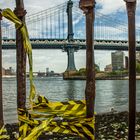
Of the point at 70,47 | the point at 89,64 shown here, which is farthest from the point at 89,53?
the point at 70,47

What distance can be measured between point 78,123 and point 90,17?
6.72 ft

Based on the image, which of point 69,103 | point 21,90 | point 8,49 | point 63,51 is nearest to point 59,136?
point 21,90

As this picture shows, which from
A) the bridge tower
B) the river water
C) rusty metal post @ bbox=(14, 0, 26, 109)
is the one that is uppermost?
the bridge tower

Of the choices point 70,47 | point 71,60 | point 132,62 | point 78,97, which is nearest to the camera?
point 132,62

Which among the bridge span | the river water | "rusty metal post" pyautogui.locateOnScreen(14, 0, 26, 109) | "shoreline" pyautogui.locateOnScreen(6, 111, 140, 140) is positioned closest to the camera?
"rusty metal post" pyautogui.locateOnScreen(14, 0, 26, 109)

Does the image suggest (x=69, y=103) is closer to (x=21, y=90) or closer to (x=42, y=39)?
(x=21, y=90)

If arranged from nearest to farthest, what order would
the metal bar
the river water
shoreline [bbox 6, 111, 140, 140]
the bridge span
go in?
the metal bar → shoreline [bbox 6, 111, 140, 140] → the river water → the bridge span

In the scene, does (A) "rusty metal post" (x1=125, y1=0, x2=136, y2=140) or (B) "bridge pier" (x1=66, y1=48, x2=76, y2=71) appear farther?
(B) "bridge pier" (x1=66, y1=48, x2=76, y2=71)

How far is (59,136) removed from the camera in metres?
13.6

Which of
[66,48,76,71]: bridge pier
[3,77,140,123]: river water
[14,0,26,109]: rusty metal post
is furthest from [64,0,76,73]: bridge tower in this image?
[14,0,26,109]: rusty metal post

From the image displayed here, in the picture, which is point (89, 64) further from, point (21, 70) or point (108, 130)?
point (108, 130)

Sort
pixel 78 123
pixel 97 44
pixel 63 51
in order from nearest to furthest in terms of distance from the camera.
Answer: pixel 78 123
pixel 97 44
pixel 63 51

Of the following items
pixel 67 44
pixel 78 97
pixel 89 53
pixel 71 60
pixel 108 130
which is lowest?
pixel 78 97

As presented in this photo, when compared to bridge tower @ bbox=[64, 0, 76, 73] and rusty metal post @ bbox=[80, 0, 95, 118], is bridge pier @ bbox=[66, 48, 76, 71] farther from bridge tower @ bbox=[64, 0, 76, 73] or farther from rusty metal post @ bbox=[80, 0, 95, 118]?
rusty metal post @ bbox=[80, 0, 95, 118]
